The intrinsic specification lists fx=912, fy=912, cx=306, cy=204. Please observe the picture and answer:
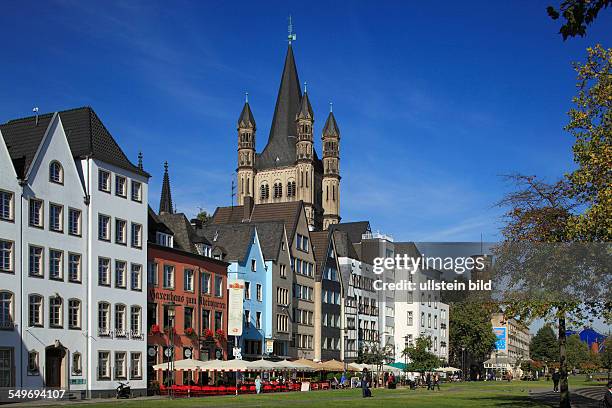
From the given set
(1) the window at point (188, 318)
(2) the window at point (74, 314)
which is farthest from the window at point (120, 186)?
(1) the window at point (188, 318)

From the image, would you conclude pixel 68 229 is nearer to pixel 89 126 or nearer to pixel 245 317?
pixel 89 126

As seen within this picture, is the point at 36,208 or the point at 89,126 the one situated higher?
the point at 89,126

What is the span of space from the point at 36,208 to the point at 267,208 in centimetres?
5372

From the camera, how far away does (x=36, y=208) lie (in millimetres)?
58000

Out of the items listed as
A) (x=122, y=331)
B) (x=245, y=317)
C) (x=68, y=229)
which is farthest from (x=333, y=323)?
(x=68, y=229)

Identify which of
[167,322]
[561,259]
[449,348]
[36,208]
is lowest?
[449,348]

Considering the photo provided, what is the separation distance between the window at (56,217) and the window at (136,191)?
855 cm

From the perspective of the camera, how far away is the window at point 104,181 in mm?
63978

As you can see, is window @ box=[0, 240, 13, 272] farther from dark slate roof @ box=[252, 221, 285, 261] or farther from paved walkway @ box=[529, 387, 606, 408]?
dark slate roof @ box=[252, 221, 285, 261]

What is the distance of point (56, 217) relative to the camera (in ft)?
196

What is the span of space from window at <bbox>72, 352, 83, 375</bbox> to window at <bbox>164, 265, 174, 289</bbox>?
40.6 ft

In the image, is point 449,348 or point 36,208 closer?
point 36,208

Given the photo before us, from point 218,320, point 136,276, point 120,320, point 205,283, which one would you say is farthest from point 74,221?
point 218,320

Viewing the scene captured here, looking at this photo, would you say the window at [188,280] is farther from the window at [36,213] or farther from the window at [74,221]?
the window at [36,213]
